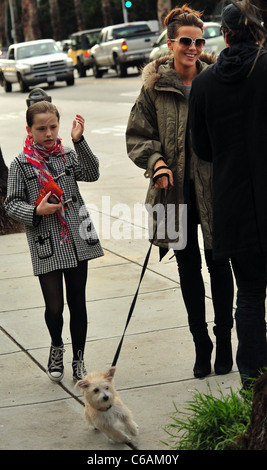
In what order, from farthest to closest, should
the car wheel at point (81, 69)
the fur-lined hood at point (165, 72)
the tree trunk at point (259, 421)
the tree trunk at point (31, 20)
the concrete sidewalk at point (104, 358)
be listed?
the tree trunk at point (31, 20)
the car wheel at point (81, 69)
the fur-lined hood at point (165, 72)
the concrete sidewalk at point (104, 358)
the tree trunk at point (259, 421)

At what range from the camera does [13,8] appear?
75.2 m

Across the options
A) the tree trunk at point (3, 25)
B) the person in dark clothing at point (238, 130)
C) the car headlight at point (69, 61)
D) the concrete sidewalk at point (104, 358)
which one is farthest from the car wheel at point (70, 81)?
the tree trunk at point (3, 25)

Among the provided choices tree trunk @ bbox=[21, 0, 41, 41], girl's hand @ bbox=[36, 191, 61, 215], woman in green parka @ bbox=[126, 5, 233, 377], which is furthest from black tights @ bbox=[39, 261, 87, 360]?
tree trunk @ bbox=[21, 0, 41, 41]

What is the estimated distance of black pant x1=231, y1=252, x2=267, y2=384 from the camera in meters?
4.29

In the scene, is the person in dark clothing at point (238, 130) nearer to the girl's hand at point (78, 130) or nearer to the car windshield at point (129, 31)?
the girl's hand at point (78, 130)

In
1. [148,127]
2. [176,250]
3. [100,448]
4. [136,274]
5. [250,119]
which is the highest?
[250,119]

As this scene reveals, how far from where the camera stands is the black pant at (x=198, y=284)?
4922 mm

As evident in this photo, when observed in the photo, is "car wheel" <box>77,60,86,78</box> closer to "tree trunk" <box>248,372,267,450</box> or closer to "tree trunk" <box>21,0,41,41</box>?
"tree trunk" <box>21,0,41,41</box>

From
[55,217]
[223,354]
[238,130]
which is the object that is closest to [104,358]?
[223,354]

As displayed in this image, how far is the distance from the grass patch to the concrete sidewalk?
0.19 metres

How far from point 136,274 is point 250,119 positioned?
362 cm

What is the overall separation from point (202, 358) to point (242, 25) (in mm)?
1958

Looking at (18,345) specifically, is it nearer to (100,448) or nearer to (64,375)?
(64,375)

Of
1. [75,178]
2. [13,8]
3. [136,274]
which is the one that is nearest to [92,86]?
[136,274]
